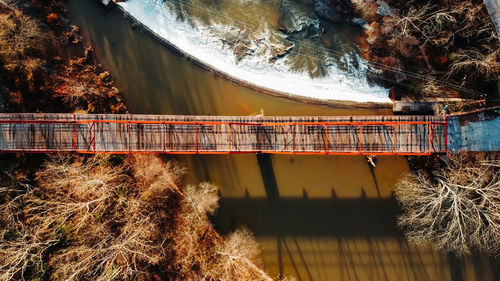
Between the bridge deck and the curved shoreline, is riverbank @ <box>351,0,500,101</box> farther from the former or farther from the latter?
the bridge deck

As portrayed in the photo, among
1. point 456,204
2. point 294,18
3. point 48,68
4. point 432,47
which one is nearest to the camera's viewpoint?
point 456,204

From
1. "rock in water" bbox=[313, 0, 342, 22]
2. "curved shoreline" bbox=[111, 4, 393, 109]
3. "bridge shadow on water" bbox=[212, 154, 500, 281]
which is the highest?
"rock in water" bbox=[313, 0, 342, 22]

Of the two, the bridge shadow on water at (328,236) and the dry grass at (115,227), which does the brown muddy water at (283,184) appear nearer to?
the bridge shadow on water at (328,236)

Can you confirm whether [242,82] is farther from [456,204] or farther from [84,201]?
[456,204]

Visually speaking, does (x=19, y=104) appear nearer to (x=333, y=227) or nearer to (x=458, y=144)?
(x=333, y=227)

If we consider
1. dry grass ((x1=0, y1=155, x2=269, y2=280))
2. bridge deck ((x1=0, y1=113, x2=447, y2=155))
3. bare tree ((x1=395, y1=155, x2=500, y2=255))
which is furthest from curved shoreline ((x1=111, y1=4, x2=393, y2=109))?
dry grass ((x1=0, y1=155, x2=269, y2=280))

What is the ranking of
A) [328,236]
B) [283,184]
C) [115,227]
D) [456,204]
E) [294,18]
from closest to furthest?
[456,204], [115,227], [328,236], [283,184], [294,18]

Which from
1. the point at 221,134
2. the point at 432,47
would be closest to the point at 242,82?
the point at 221,134
